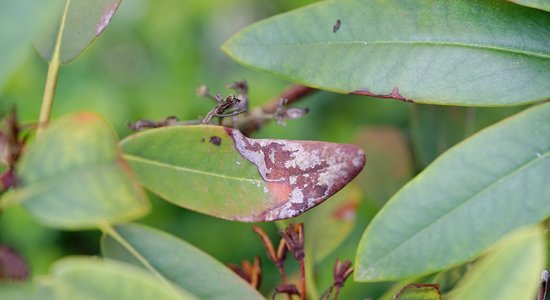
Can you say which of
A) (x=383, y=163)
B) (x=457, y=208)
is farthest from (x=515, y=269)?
(x=383, y=163)

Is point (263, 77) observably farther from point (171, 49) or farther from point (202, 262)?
point (202, 262)

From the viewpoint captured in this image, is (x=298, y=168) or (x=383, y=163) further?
(x=383, y=163)

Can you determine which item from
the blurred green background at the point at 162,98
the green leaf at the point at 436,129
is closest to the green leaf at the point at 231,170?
the green leaf at the point at 436,129

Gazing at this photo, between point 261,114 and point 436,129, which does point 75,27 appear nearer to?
point 261,114

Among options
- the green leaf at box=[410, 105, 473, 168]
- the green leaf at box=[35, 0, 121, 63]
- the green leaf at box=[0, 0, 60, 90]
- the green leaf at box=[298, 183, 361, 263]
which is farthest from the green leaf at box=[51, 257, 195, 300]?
the green leaf at box=[410, 105, 473, 168]

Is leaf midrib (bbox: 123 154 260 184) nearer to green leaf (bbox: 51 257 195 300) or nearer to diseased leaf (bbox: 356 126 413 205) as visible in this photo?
green leaf (bbox: 51 257 195 300)

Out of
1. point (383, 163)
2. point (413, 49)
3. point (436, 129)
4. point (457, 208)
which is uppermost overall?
point (413, 49)

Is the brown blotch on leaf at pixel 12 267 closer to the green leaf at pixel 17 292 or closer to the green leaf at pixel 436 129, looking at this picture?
the green leaf at pixel 17 292
